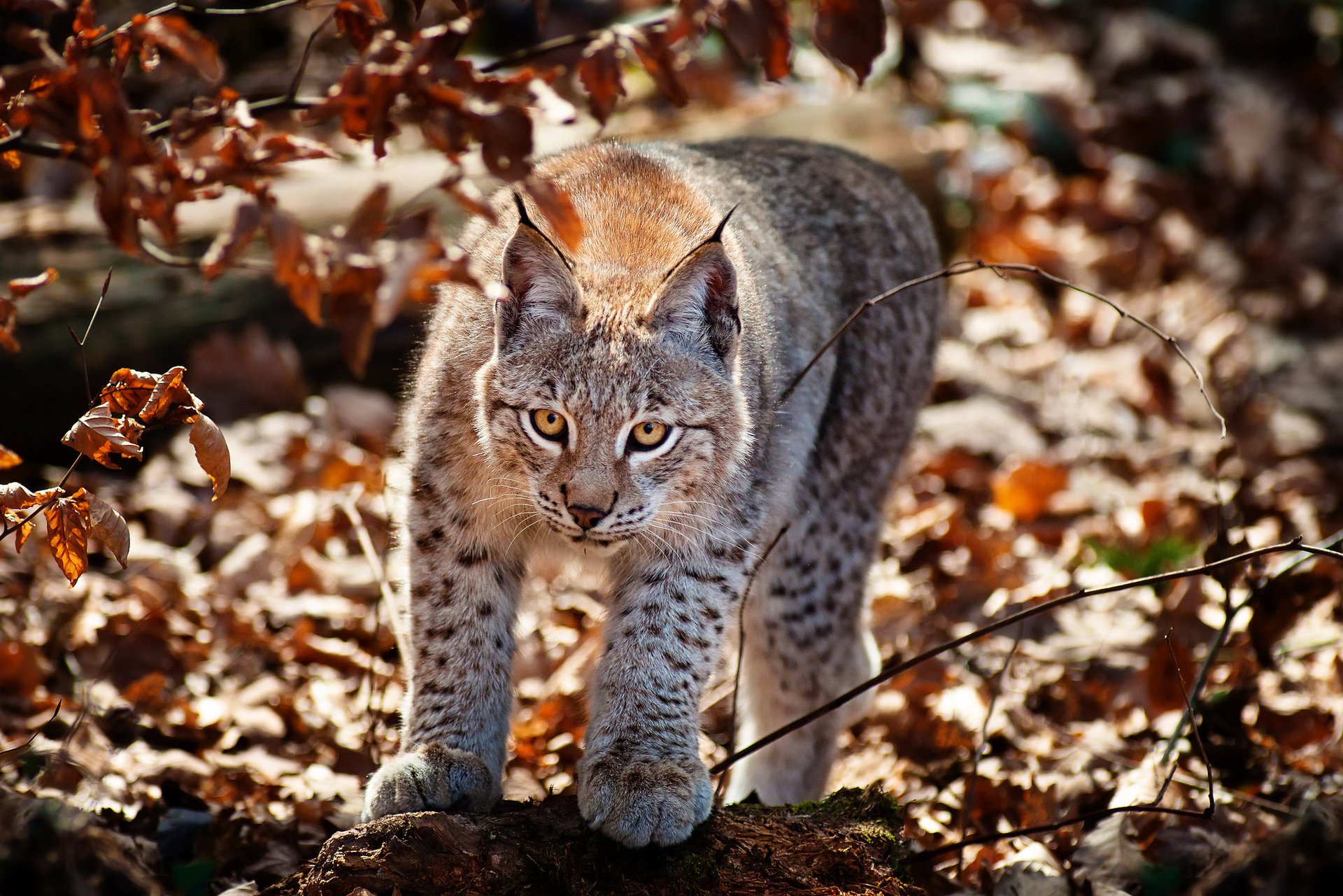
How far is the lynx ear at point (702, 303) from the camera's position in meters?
3.35

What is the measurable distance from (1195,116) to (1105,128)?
2.48 ft

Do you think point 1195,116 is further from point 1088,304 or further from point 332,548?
point 332,548

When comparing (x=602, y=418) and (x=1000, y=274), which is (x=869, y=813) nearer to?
(x=602, y=418)

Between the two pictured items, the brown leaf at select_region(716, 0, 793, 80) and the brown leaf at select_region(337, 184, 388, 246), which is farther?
the brown leaf at select_region(716, 0, 793, 80)

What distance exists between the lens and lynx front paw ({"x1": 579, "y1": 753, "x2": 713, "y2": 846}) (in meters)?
3.02

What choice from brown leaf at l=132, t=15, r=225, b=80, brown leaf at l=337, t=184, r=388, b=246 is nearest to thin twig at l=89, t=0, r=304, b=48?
brown leaf at l=132, t=15, r=225, b=80

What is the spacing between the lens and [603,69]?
8.52 feet

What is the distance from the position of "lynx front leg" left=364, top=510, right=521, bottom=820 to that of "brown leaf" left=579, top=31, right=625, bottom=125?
1419mm

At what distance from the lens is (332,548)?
5699 millimetres

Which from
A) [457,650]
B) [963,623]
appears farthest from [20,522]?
[963,623]

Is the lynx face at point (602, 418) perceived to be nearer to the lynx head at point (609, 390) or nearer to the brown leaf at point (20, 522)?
the lynx head at point (609, 390)

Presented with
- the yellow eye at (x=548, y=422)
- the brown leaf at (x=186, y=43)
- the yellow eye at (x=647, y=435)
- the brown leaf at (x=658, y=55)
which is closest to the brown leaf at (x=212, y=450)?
the yellow eye at (x=548, y=422)

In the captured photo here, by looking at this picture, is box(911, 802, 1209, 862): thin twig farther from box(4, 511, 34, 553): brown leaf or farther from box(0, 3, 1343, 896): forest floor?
box(4, 511, 34, 553): brown leaf

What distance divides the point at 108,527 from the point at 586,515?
118cm
